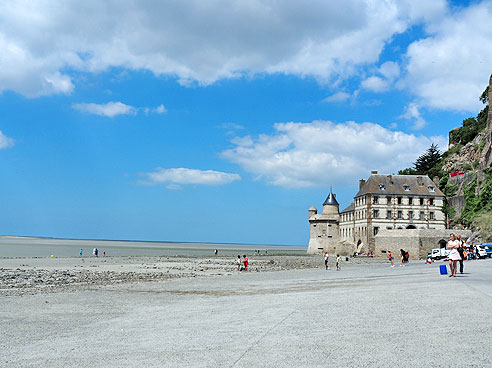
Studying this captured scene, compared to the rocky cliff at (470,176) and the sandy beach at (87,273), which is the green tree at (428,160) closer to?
the rocky cliff at (470,176)

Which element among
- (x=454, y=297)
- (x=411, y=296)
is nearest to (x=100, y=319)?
(x=411, y=296)

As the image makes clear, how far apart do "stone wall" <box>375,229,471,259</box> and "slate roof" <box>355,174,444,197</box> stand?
9.17 metres

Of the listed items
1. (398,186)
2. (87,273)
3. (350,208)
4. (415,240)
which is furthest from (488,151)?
(87,273)

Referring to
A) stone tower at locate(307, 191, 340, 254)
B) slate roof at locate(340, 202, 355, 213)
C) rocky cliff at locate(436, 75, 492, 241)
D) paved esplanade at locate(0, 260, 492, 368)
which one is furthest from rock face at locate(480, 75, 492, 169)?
paved esplanade at locate(0, 260, 492, 368)

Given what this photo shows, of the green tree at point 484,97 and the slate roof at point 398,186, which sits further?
the green tree at point 484,97

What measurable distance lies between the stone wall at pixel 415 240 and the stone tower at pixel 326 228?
1923cm

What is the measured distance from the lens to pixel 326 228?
294 feet

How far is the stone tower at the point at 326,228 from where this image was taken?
8938 centimetres

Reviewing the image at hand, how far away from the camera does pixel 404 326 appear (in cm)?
1058

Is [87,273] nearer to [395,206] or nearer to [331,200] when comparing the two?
[395,206]

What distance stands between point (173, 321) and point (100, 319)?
9.39 feet

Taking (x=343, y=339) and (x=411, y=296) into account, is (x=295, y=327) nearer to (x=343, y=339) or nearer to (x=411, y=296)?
(x=343, y=339)

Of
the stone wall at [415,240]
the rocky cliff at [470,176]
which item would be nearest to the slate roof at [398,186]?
the rocky cliff at [470,176]

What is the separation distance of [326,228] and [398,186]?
17.2 m
